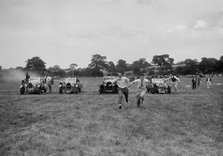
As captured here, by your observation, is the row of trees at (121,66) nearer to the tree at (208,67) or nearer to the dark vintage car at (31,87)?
the tree at (208,67)

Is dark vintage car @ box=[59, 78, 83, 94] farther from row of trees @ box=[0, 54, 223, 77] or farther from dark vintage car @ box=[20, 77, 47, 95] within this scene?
row of trees @ box=[0, 54, 223, 77]

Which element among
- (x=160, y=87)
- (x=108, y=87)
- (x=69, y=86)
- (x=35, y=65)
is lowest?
(x=160, y=87)

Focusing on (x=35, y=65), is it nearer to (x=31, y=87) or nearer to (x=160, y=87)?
(x=31, y=87)

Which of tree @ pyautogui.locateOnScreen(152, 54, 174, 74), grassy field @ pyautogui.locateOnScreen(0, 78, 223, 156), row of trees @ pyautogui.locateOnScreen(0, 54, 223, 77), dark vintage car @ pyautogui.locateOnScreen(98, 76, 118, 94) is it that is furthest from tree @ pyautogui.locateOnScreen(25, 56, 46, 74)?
grassy field @ pyautogui.locateOnScreen(0, 78, 223, 156)

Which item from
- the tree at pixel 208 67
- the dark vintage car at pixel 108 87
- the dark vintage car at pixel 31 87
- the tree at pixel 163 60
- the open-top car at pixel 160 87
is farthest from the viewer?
the tree at pixel 163 60

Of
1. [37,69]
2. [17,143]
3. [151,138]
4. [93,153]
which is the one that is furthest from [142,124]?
[37,69]

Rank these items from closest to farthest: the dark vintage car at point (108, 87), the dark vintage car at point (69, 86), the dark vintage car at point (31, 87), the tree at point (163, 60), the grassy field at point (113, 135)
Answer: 1. the grassy field at point (113, 135)
2. the dark vintage car at point (108, 87)
3. the dark vintage car at point (31, 87)
4. the dark vintage car at point (69, 86)
5. the tree at point (163, 60)

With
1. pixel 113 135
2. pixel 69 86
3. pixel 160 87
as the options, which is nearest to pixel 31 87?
pixel 69 86

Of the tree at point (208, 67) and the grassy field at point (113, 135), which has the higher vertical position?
the tree at point (208, 67)

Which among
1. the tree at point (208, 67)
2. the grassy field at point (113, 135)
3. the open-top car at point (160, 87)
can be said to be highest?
the tree at point (208, 67)

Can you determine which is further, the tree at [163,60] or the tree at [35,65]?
the tree at [163,60]

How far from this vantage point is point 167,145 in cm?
522

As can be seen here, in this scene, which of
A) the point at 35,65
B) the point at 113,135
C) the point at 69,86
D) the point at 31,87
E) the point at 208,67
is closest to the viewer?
the point at 113,135

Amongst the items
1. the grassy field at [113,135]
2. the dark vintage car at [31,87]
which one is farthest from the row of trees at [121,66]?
the grassy field at [113,135]
